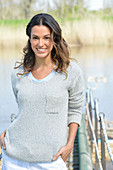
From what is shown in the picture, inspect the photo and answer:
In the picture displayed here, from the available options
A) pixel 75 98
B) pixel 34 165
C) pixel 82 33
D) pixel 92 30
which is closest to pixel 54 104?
pixel 75 98

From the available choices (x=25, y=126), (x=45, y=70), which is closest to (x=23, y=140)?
(x=25, y=126)

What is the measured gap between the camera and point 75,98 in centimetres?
176

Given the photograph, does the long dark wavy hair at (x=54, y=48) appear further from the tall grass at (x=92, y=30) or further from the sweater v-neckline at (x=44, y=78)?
the tall grass at (x=92, y=30)

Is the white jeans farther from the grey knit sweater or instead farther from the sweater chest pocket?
the sweater chest pocket

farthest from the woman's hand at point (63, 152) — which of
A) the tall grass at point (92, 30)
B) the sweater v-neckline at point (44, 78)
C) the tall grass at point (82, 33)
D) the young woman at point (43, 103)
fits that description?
the tall grass at point (92, 30)

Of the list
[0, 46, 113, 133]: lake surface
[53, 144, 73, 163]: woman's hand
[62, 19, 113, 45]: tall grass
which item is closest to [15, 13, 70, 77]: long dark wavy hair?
[53, 144, 73, 163]: woman's hand

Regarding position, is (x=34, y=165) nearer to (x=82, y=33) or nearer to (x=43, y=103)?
(x=43, y=103)

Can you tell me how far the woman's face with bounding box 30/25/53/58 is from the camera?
1.70 meters

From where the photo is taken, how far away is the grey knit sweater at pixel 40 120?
164 centimetres

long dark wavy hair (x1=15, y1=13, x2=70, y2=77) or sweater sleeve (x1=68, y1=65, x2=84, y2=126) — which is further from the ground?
long dark wavy hair (x1=15, y1=13, x2=70, y2=77)

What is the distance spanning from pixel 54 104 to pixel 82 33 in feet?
59.6

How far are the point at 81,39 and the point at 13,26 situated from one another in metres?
4.63

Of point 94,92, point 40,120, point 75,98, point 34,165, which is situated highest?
point 94,92

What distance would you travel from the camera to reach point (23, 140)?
5.42 feet
